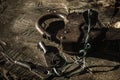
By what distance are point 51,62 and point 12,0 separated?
2809mm

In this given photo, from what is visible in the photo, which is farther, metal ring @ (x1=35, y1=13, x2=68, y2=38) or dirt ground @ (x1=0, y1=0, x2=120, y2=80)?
metal ring @ (x1=35, y1=13, x2=68, y2=38)

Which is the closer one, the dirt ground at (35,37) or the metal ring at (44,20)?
the dirt ground at (35,37)

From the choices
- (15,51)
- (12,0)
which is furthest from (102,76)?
(12,0)

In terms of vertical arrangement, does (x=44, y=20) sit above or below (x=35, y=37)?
above

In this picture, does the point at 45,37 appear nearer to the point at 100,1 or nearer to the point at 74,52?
the point at 74,52

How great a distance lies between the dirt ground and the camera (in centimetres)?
564

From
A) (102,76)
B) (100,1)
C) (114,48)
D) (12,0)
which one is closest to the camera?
(102,76)

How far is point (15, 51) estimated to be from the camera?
20.6 ft

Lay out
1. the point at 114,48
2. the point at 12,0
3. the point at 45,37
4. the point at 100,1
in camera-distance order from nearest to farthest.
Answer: the point at 114,48 → the point at 45,37 → the point at 100,1 → the point at 12,0

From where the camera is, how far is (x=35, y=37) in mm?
6500

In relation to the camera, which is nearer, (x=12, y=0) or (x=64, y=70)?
(x=64, y=70)

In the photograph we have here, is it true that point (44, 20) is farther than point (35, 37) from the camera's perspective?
Yes

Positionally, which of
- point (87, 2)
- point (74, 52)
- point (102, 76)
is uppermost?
point (87, 2)

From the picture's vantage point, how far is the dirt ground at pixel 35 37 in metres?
5.64
